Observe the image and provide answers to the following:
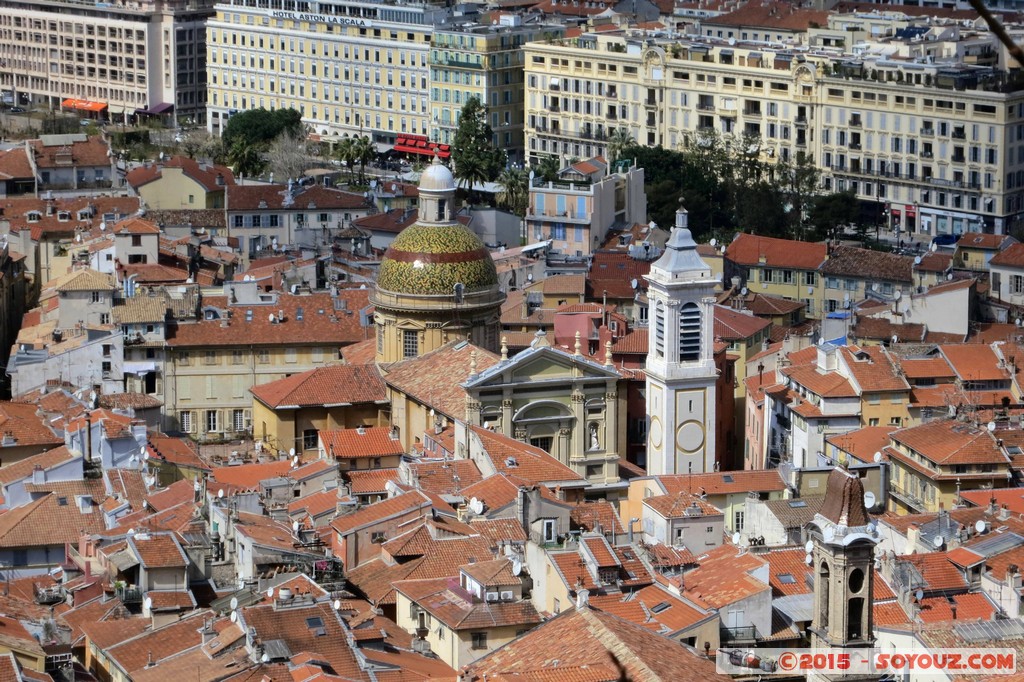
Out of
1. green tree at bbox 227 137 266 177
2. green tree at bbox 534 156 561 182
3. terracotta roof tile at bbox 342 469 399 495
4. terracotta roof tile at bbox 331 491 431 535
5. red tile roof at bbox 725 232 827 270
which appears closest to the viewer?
terracotta roof tile at bbox 331 491 431 535

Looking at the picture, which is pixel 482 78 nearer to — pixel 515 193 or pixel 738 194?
pixel 738 194

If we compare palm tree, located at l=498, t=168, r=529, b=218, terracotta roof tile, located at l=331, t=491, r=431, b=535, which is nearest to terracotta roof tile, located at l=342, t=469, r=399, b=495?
terracotta roof tile, located at l=331, t=491, r=431, b=535

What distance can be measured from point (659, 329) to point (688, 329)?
1.02m

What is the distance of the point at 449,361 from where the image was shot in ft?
316

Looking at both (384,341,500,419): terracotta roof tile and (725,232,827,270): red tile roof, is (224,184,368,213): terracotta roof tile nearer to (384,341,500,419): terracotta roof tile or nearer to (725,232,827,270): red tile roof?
(725,232,827,270): red tile roof

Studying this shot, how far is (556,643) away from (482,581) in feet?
27.0

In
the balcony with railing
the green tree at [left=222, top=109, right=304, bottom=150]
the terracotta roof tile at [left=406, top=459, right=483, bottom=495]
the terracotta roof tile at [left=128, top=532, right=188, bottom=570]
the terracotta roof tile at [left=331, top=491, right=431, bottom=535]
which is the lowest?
the balcony with railing

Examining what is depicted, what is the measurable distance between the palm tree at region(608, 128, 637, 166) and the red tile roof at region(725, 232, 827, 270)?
2593cm

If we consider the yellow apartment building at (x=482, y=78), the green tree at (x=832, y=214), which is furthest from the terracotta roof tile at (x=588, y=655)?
the yellow apartment building at (x=482, y=78)

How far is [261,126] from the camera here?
7244 inches

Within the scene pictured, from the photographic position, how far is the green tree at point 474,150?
163m

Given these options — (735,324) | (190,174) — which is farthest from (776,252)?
(190,174)

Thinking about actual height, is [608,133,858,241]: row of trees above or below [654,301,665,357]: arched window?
below

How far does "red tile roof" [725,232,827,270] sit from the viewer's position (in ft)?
452
